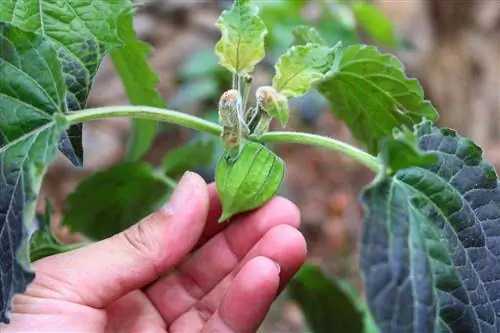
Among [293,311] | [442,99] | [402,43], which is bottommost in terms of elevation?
[293,311]

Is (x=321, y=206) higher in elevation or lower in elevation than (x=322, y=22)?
lower

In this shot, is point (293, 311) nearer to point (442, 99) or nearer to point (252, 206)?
point (442, 99)

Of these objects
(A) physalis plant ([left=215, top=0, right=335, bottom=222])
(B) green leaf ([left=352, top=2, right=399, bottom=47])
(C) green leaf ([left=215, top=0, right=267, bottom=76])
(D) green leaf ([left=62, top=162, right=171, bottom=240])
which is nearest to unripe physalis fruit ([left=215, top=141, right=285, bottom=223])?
(A) physalis plant ([left=215, top=0, right=335, bottom=222])

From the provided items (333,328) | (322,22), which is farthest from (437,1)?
(333,328)

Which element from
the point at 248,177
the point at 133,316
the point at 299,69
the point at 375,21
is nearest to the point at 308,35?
the point at 299,69

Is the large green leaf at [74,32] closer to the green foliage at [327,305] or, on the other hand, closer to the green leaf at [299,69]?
the green leaf at [299,69]

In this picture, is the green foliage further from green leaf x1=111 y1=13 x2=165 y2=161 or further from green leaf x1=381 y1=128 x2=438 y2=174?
green leaf x1=381 y1=128 x2=438 y2=174

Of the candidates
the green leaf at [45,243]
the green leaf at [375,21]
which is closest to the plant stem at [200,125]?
the green leaf at [45,243]
